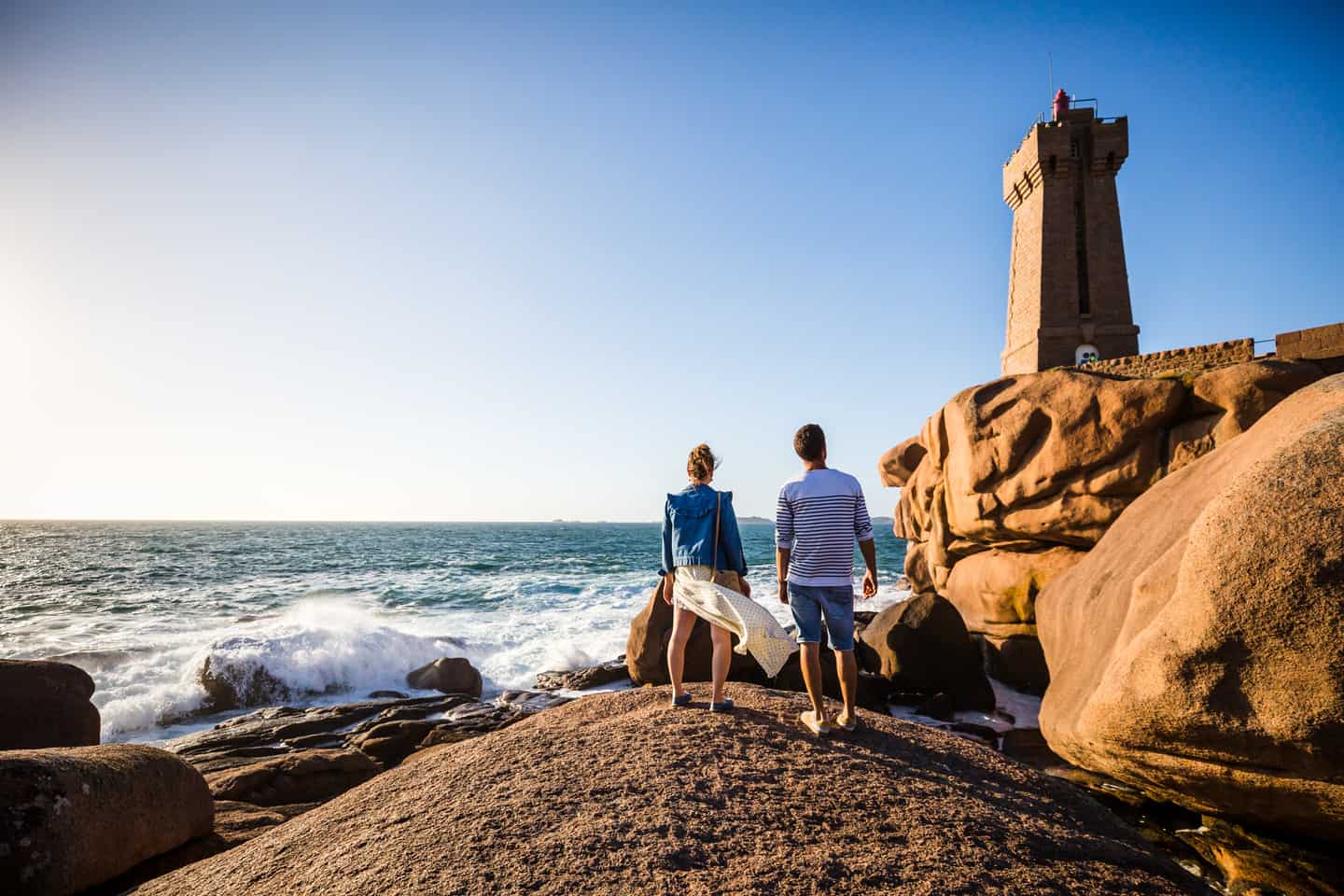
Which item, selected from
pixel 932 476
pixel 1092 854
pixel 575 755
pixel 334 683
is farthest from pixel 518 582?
pixel 1092 854

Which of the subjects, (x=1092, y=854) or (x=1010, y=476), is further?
(x=1010, y=476)

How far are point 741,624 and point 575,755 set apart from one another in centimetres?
138

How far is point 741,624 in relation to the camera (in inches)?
174

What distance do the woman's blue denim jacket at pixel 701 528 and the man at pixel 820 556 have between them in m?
0.38

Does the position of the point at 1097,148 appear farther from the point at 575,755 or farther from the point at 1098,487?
the point at 575,755

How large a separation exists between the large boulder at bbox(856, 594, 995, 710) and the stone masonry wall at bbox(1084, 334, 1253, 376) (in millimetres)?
6366

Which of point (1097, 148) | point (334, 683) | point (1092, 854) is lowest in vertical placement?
point (334, 683)

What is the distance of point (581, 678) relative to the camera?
1155 centimetres

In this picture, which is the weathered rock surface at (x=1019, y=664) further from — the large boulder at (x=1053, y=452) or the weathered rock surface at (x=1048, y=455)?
the large boulder at (x=1053, y=452)

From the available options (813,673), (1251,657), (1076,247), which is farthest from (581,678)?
(1076,247)

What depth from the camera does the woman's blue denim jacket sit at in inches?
182

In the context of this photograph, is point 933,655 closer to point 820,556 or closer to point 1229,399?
point 1229,399

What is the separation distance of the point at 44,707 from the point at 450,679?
6.10m

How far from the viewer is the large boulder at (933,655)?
9703 millimetres
